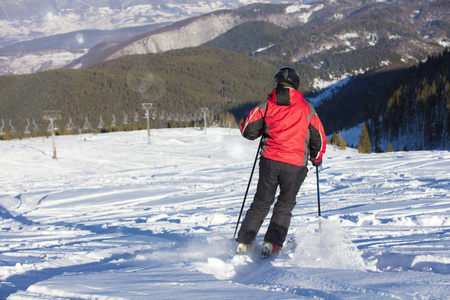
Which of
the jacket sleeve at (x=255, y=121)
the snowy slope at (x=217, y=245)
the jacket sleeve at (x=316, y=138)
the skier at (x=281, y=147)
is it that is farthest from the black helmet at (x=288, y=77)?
the snowy slope at (x=217, y=245)

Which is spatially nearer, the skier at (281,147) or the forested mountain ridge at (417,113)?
the skier at (281,147)

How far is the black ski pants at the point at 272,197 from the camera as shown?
11.1ft

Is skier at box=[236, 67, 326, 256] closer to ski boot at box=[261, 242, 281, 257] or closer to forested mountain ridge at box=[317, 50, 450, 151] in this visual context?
ski boot at box=[261, 242, 281, 257]

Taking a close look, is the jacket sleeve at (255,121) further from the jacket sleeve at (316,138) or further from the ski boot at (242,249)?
the ski boot at (242,249)

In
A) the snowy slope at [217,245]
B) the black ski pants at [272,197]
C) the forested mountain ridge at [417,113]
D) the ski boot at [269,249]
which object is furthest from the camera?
the forested mountain ridge at [417,113]

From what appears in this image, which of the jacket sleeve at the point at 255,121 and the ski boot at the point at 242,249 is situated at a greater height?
the jacket sleeve at the point at 255,121

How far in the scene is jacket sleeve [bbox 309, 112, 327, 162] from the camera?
342cm

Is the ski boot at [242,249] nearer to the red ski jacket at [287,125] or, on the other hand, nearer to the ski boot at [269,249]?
the ski boot at [269,249]

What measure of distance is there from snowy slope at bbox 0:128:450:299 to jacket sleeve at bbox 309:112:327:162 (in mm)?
820

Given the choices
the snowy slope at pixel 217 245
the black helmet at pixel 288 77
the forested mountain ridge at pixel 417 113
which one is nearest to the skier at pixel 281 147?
the black helmet at pixel 288 77

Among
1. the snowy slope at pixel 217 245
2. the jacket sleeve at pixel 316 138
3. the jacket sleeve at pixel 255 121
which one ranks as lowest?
the snowy slope at pixel 217 245

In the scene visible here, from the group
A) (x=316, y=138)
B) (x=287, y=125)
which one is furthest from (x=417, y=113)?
(x=287, y=125)

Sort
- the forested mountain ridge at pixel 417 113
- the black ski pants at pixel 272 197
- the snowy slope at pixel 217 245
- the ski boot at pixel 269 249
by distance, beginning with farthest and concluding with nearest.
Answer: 1. the forested mountain ridge at pixel 417 113
2. the black ski pants at pixel 272 197
3. the ski boot at pixel 269 249
4. the snowy slope at pixel 217 245

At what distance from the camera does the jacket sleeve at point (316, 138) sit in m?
3.42
